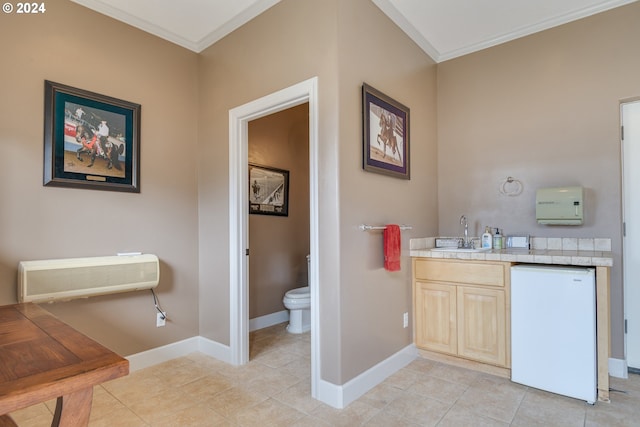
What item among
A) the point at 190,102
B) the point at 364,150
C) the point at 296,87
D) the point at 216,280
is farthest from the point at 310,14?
the point at 216,280

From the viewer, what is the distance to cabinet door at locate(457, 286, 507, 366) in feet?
8.19

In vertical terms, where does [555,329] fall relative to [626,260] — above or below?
below

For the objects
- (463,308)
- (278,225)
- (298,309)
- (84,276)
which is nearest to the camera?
(84,276)

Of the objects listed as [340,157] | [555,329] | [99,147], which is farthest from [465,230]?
[99,147]

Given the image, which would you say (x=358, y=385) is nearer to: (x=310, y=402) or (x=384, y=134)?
(x=310, y=402)

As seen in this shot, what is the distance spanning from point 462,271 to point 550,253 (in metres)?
0.61

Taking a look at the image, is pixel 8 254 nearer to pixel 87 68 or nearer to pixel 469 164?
pixel 87 68

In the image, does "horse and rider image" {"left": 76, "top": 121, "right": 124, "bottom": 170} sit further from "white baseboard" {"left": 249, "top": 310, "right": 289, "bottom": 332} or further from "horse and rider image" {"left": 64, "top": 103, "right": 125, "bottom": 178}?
"white baseboard" {"left": 249, "top": 310, "right": 289, "bottom": 332}

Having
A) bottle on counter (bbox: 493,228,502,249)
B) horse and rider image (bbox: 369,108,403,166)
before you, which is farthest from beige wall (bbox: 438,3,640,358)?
horse and rider image (bbox: 369,108,403,166)

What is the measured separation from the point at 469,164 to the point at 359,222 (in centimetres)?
158

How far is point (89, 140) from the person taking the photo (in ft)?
8.12

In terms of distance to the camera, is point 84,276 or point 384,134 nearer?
point 84,276

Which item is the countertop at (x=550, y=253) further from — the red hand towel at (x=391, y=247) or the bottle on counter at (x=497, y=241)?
the red hand towel at (x=391, y=247)

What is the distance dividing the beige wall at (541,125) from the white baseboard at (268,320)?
205 cm
